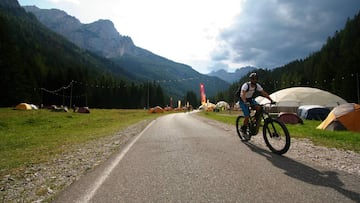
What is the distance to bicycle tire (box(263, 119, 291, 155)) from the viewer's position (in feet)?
27.3

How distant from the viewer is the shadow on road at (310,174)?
4795 millimetres

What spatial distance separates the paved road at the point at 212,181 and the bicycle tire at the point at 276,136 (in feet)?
2.02

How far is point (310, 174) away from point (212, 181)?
2.04 meters

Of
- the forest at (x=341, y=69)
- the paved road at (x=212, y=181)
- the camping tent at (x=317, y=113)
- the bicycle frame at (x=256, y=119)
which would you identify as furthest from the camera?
the forest at (x=341, y=69)

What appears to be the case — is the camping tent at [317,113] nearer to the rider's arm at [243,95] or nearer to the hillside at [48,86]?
the rider's arm at [243,95]

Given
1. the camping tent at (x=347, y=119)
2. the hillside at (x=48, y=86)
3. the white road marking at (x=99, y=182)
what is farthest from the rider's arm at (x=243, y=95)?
the hillside at (x=48, y=86)

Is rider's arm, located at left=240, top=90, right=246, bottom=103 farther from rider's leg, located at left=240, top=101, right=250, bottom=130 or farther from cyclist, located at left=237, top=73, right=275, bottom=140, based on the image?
rider's leg, located at left=240, top=101, right=250, bottom=130

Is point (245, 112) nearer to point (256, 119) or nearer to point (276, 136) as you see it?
point (256, 119)

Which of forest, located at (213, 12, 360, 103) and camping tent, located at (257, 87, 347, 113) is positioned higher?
forest, located at (213, 12, 360, 103)

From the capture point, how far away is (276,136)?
8.77 meters

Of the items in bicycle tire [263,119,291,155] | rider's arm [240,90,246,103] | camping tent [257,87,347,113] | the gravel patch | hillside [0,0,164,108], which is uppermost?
hillside [0,0,164,108]

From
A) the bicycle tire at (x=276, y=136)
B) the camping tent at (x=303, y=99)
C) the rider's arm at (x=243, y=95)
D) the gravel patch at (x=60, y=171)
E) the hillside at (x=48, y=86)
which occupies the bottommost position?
the gravel patch at (x=60, y=171)

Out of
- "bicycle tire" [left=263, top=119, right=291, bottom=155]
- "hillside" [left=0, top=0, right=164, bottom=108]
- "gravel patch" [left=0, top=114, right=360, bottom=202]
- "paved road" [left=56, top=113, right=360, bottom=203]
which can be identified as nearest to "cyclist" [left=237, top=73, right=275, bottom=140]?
"bicycle tire" [left=263, top=119, right=291, bottom=155]

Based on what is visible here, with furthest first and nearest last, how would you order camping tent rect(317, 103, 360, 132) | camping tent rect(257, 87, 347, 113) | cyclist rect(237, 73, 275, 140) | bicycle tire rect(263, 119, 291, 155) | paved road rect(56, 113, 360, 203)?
camping tent rect(257, 87, 347, 113)
camping tent rect(317, 103, 360, 132)
cyclist rect(237, 73, 275, 140)
bicycle tire rect(263, 119, 291, 155)
paved road rect(56, 113, 360, 203)
